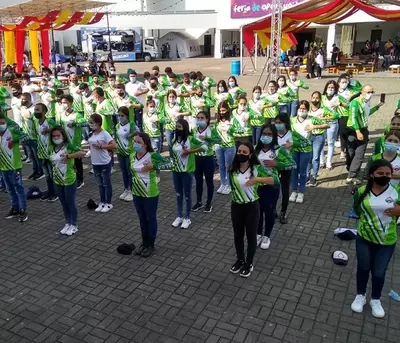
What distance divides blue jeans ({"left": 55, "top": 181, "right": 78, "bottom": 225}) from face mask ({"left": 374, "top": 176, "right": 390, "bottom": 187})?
4439 millimetres

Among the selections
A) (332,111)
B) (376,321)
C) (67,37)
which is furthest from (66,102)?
(67,37)

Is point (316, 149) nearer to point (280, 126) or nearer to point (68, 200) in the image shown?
point (280, 126)

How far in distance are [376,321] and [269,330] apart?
1.22m

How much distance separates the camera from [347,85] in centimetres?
970

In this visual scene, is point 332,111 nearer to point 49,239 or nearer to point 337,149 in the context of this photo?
point 337,149

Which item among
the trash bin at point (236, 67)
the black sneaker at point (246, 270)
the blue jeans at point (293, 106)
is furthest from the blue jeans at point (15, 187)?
the trash bin at point (236, 67)

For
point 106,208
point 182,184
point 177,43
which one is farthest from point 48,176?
point 177,43

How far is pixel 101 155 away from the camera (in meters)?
7.28

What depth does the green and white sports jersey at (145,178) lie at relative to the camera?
5734 millimetres

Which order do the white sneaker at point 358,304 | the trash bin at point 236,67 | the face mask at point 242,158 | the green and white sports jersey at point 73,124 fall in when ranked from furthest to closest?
the trash bin at point 236,67
the green and white sports jersey at point 73,124
the face mask at point 242,158
the white sneaker at point 358,304

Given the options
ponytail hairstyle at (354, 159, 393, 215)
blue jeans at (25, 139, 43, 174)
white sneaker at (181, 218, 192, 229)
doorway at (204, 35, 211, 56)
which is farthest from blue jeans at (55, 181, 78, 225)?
doorway at (204, 35, 211, 56)

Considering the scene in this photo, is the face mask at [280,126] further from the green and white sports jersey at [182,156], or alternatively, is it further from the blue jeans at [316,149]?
the blue jeans at [316,149]

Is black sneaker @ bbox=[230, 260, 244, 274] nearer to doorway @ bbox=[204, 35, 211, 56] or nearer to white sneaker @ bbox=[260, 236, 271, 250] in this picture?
white sneaker @ bbox=[260, 236, 271, 250]

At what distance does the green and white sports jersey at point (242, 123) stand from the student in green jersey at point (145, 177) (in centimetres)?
265
